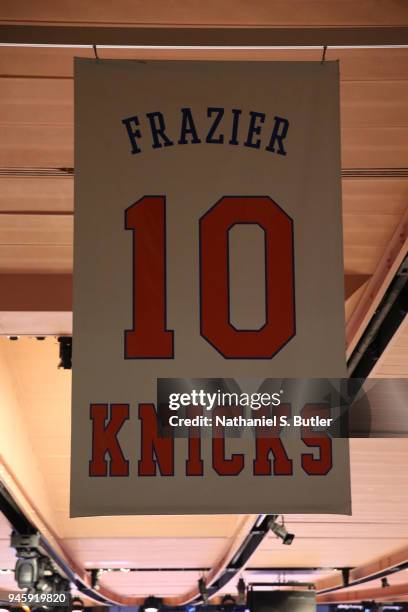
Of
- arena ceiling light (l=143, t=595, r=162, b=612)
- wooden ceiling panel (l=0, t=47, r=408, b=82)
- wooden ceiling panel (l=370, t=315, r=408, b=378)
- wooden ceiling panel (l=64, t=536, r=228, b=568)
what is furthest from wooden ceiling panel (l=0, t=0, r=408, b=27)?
arena ceiling light (l=143, t=595, r=162, b=612)

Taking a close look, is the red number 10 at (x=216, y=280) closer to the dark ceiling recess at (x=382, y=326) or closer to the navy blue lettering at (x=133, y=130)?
the navy blue lettering at (x=133, y=130)

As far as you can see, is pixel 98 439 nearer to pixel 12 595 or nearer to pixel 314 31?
pixel 314 31

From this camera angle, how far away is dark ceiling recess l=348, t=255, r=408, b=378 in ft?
17.9

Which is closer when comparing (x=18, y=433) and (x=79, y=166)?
(x=79, y=166)

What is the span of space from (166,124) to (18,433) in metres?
7.12

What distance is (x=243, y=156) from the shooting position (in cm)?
314

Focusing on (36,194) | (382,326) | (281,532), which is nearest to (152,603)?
(281,532)

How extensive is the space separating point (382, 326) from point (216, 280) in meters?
3.12

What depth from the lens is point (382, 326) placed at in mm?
6004

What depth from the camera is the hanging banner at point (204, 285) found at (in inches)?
115

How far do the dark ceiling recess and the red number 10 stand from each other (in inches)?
87.7

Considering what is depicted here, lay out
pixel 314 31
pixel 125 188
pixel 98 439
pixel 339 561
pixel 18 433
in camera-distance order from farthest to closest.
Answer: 1. pixel 339 561
2. pixel 18 433
3. pixel 314 31
4. pixel 125 188
5. pixel 98 439

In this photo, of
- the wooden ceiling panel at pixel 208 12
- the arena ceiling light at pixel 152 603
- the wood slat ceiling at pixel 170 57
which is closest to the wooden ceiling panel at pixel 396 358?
the wood slat ceiling at pixel 170 57

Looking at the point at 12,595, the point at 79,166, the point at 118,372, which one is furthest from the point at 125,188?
the point at 12,595
